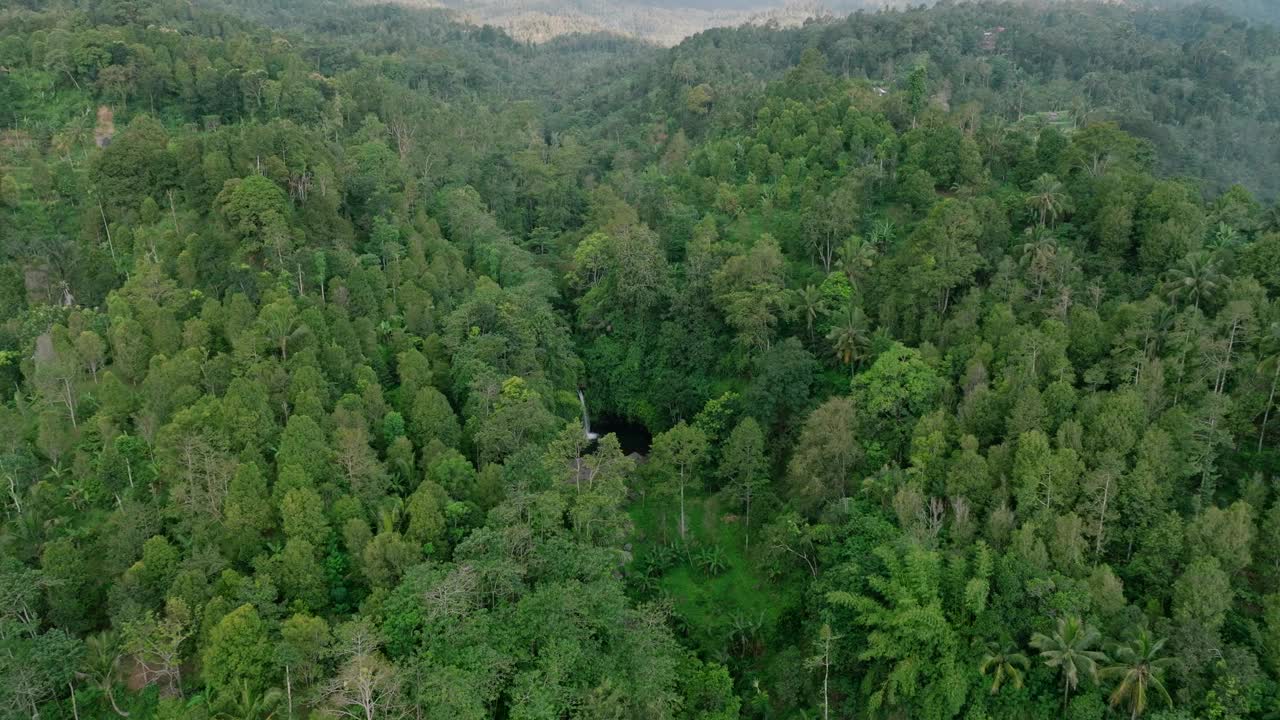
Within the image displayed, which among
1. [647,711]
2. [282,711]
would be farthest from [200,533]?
[647,711]

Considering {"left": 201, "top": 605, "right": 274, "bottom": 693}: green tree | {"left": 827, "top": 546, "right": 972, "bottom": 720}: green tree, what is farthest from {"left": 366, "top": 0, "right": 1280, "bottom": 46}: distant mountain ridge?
{"left": 201, "top": 605, "right": 274, "bottom": 693}: green tree

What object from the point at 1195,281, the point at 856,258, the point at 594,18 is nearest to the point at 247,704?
the point at 856,258

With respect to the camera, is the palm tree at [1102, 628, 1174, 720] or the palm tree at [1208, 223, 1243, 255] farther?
the palm tree at [1208, 223, 1243, 255]

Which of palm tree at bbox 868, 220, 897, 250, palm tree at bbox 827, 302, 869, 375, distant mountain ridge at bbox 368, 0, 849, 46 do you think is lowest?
palm tree at bbox 827, 302, 869, 375

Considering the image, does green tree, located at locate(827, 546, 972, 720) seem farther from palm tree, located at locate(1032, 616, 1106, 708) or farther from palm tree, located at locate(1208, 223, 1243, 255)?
palm tree, located at locate(1208, 223, 1243, 255)

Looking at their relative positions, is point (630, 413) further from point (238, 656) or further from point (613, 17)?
point (613, 17)
